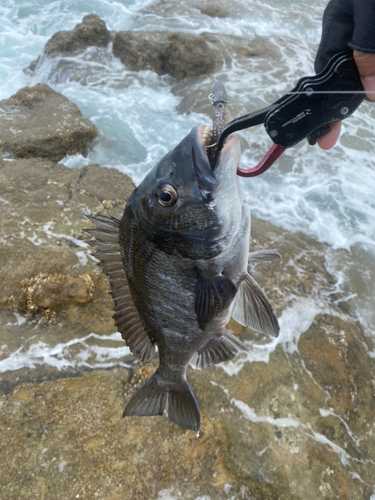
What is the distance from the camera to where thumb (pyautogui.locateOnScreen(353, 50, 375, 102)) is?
4.99 ft

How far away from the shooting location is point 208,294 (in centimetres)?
169

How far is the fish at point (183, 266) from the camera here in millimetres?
1516

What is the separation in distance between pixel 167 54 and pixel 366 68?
834cm

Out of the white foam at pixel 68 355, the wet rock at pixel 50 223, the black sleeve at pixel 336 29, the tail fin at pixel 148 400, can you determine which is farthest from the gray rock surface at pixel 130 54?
the tail fin at pixel 148 400

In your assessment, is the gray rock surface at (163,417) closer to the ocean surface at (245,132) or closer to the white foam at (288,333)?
the white foam at (288,333)

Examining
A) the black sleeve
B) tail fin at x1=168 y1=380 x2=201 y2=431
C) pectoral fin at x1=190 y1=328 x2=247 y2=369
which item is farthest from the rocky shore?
the black sleeve

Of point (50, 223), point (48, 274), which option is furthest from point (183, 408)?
point (50, 223)

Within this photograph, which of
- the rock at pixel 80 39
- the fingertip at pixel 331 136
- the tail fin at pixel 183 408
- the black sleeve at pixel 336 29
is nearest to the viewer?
the black sleeve at pixel 336 29

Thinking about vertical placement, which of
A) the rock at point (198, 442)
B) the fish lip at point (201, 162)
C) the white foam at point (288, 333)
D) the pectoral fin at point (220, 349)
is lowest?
the rock at point (198, 442)

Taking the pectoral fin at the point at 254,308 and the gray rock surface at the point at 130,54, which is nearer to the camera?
the pectoral fin at the point at 254,308

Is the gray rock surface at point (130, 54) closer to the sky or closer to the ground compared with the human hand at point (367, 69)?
closer to the ground

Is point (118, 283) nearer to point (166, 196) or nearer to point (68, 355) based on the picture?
point (166, 196)

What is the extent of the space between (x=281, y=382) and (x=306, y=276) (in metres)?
1.47

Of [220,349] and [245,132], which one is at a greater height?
[220,349]
